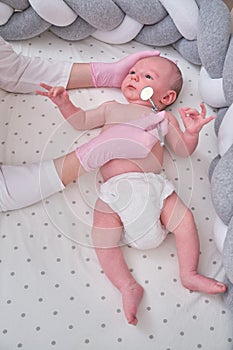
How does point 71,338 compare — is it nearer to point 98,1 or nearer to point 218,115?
point 218,115

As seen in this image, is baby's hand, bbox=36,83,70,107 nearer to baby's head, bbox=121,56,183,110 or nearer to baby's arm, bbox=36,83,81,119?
baby's arm, bbox=36,83,81,119

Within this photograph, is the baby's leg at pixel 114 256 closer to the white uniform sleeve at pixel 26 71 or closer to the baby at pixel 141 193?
the baby at pixel 141 193

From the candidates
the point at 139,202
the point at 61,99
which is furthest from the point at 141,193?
the point at 61,99

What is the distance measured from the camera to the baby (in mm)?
935

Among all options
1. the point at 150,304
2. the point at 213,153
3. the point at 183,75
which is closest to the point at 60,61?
the point at 183,75

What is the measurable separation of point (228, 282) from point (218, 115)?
34 cm

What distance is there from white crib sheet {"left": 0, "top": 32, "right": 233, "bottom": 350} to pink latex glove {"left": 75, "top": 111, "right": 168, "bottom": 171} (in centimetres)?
4

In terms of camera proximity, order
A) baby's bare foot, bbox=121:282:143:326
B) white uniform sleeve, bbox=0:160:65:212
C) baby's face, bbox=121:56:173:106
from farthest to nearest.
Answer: baby's face, bbox=121:56:173:106 → white uniform sleeve, bbox=0:160:65:212 → baby's bare foot, bbox=121:282:143:326

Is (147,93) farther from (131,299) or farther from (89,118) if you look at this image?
(131,299)

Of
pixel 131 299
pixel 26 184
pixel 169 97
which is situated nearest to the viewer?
pixel 131 299

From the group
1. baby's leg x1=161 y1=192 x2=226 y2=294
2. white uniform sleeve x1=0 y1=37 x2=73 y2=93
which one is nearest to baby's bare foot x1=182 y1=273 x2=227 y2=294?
baby's leg x1=161 y1=192 x2=226 y2=294

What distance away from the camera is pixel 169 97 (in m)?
1.12

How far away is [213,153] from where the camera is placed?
110 cm

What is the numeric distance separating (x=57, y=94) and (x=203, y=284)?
1.35ft
